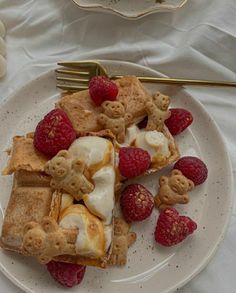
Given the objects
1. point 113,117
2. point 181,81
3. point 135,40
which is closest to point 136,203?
point 113,117

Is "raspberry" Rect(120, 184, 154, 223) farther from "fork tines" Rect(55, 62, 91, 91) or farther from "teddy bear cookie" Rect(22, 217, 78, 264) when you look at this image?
"fork tines" Rect(55, 62, 91, 91)

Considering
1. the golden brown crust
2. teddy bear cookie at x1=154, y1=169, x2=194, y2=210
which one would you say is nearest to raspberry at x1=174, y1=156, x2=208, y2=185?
teddy bear cookie at x1=154, y1=169, x2=194, y2=210

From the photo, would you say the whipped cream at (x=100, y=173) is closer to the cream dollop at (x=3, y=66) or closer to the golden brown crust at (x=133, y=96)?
the golden brown crust at (x=133, y=96)

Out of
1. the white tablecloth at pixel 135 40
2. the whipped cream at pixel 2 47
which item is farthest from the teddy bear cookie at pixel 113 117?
the whipped cream at pixel 2 47

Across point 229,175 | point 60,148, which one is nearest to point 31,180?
point 60,148

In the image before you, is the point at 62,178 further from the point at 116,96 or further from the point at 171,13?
the point at 171,13

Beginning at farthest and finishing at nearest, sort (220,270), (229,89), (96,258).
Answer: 1. (229,89)
2. (220,270)
3. (96,258)

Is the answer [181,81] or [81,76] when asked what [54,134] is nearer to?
[81,76]
